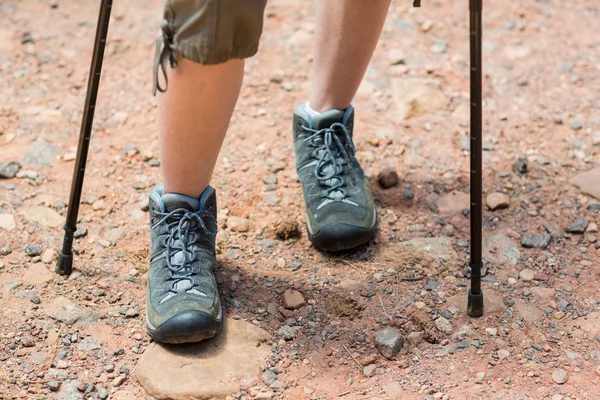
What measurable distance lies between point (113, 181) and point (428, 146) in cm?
127

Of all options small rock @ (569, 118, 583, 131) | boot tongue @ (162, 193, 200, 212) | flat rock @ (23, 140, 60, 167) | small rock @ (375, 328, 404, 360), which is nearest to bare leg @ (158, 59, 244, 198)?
boot tongue @ (162, 193, 200, 212)

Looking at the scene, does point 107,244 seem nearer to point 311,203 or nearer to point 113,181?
point 113,181

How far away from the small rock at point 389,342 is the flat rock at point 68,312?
0.84m

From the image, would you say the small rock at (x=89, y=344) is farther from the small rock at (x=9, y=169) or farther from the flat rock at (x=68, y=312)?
the small rock at (x=9, y=169)

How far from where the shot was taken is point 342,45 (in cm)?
238

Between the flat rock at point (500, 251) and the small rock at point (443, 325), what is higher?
the small rock at point (443, 325)

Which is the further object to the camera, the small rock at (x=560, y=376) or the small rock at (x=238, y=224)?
the small rock at (x=238, y=224)

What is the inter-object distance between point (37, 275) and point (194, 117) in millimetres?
822

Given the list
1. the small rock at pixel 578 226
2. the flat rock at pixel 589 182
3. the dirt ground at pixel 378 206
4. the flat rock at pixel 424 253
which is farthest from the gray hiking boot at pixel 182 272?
the flat rock at pixel 589 182

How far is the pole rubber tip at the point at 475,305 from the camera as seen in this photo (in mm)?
2184

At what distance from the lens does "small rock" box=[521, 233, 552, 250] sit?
2537 mm

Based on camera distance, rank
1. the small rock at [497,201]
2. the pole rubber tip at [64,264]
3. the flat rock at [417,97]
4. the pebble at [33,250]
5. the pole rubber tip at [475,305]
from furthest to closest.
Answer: the flat rock at [417,97] → the small rock at [497,201] → the pebble at [33,250] → the pole rubber tip at [64,264] → the pole rubber tip at [475,305]

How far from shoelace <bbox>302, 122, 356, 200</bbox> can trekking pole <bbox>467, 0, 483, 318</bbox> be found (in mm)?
545

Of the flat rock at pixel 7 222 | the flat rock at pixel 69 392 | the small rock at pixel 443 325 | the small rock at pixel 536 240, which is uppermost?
the flat rock at pixel 69 392
